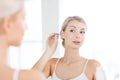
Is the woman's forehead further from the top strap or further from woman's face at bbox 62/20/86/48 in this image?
the top strap

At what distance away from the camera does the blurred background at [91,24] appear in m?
2.32

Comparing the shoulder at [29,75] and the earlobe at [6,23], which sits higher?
the earlobe at [6,23]

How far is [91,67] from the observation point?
5.38ft

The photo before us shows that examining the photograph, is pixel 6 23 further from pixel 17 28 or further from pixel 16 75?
pixel 16 75

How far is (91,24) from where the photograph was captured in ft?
7.71

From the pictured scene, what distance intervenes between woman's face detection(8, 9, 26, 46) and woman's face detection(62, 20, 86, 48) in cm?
87

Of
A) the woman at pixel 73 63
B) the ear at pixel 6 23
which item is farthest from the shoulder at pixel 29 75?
the woman at pixel 73 63

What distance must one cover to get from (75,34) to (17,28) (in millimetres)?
902

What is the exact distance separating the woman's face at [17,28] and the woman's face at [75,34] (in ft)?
2.86

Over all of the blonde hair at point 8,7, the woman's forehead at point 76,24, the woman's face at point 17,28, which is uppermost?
the blonde hair at point 8,7

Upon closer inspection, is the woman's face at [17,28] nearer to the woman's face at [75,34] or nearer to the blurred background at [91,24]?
the woman's face at [75,34]

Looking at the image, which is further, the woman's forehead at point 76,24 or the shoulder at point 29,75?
the woman's forehead at point 76,24

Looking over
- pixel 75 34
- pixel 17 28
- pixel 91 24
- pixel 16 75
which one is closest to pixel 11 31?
pixel 17 28

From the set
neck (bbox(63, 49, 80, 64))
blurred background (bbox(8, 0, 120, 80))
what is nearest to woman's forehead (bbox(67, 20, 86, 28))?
neck (bbox(63, 49, 80, 64))
